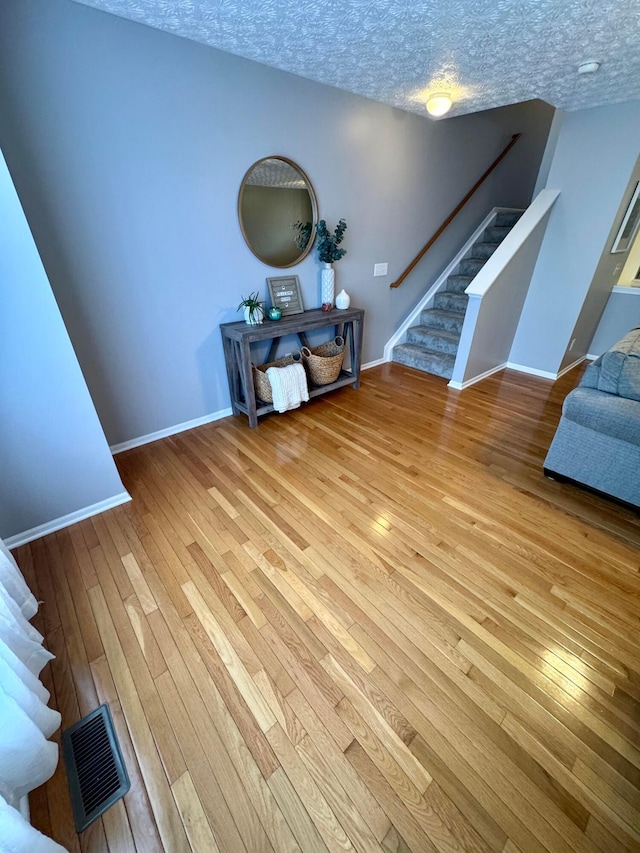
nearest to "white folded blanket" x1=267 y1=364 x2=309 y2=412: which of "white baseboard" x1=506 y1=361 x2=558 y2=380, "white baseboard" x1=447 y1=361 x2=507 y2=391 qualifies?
"white baseboard" x1=447 y1=361 x2=507 y2=391

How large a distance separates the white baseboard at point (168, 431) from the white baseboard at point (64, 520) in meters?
0.54

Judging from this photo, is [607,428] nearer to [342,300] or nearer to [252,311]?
[342,300]

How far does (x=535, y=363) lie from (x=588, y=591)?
280cm

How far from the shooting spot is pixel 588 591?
151cm

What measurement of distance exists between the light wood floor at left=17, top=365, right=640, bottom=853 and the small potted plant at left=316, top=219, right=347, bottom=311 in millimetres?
1530

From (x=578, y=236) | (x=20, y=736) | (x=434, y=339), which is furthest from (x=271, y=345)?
(x=578, y=236)

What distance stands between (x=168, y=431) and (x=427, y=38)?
2.81m

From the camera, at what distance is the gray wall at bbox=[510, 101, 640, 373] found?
2785 mm

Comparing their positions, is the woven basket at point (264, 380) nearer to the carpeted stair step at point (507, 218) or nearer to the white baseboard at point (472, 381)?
the white baseboard at point (472, 381)

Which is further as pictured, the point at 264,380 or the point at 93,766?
the point at 264,380

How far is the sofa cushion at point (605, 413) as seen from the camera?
1.73 metres

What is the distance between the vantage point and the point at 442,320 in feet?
12.6

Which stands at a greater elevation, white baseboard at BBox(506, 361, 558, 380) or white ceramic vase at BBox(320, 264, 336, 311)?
white ceramic vase at BBox(320, 264, 336, 311)

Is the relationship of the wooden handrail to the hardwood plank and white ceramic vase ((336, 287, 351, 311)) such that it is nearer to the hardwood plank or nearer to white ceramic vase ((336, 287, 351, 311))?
white ceramic vase ((336, 287, 351, 311))
